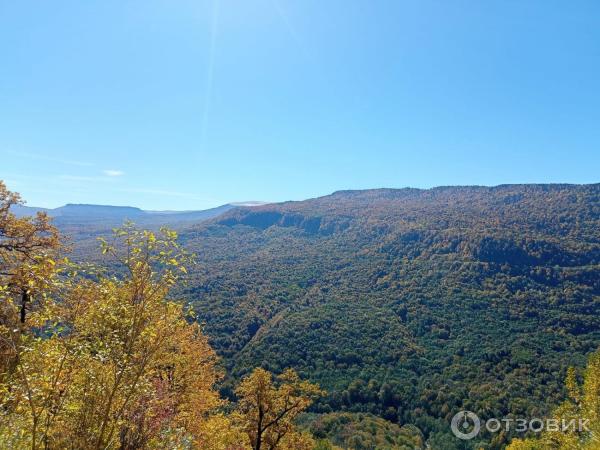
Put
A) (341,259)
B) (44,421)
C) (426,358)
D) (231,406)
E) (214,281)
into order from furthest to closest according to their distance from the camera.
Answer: (341,259) < (214,281) < (426,358) < (231,406) < (44,421)

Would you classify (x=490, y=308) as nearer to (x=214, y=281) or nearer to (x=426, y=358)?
(x=426, y=358)

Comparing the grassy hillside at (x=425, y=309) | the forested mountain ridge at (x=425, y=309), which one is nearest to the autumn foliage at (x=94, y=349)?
the grassy hillside at (x=425, y=309)

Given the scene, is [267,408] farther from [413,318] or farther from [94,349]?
[413,318]

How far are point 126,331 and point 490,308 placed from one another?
349 ft

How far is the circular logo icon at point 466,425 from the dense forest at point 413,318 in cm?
155

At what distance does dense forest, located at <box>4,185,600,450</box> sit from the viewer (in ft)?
205

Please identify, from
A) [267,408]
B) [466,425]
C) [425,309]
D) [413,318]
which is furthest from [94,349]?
[425,309]

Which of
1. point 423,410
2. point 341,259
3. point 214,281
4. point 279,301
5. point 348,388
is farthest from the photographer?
point 341,259

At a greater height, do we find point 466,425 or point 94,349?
point 94,349

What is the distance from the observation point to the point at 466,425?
5897 centimetres

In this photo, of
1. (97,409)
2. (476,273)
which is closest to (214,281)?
(476,273)

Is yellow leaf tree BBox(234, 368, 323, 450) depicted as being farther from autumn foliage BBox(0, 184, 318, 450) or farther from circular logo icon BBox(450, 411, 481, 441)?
circular logo icon BBox(450, 411, 481, 441)

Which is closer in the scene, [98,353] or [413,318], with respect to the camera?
[98,353]

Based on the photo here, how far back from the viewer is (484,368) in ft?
244
